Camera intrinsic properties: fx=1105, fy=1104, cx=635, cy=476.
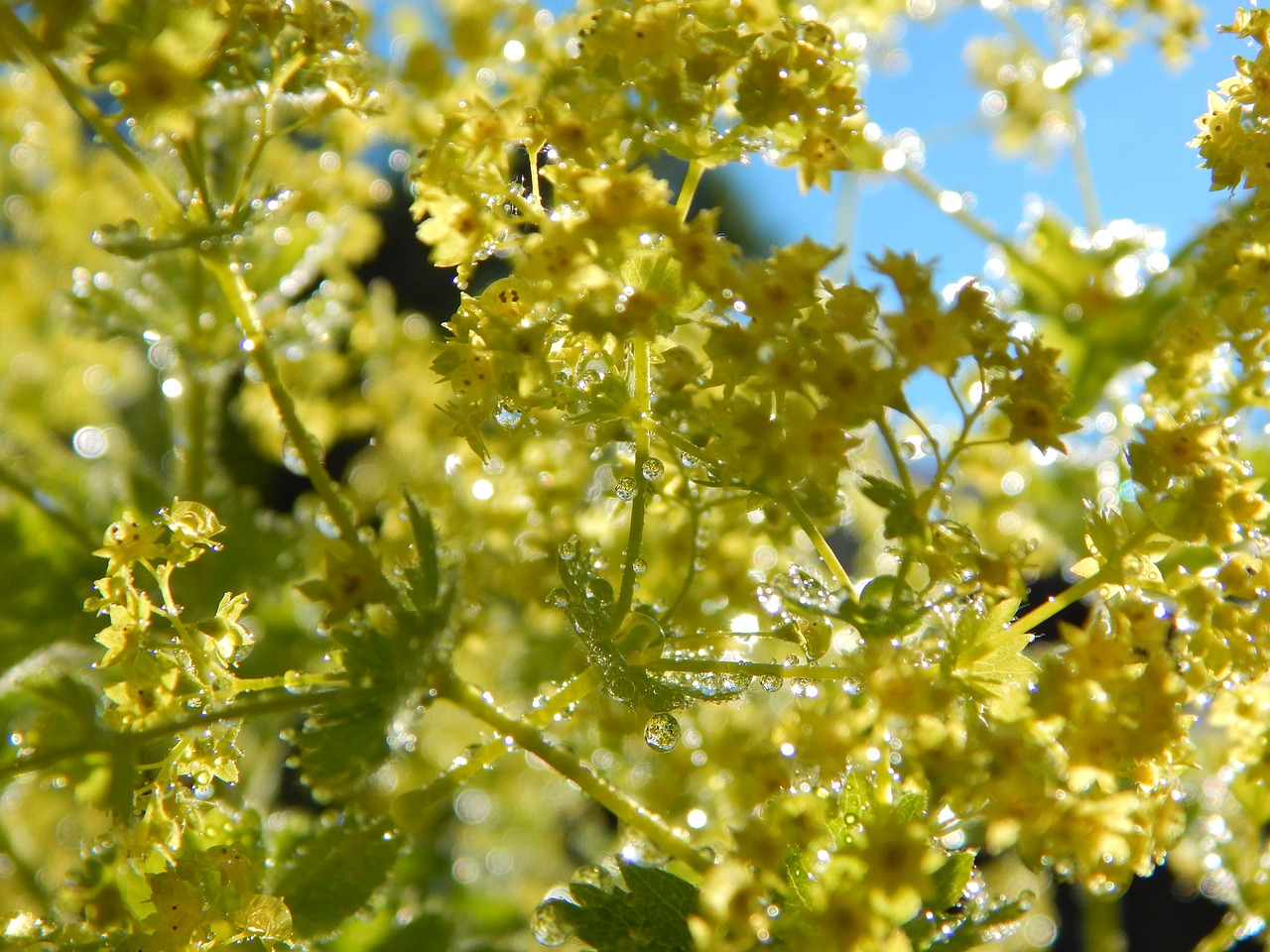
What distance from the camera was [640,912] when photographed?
0.62m

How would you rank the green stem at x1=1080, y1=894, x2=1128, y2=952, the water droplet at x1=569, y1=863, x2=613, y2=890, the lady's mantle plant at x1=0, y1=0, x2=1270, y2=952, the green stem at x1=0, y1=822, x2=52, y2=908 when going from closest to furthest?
1. the lady's mantle plant at x1=0, y1=0, x2=1270, y2=952
2. the water droplet at x1=569, y1=863, x2=613, y2=890
3. the green stem at x1=0, y1=822, x2=52, y2=908
4. the green stem at x1=1080, y1=894, x2=1128, y2=952

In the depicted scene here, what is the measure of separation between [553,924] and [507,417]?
0.99 ft

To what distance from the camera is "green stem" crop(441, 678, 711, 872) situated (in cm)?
62

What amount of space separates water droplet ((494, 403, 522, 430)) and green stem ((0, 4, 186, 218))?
254 mm

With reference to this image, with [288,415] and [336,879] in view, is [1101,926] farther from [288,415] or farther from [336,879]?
[288,415]

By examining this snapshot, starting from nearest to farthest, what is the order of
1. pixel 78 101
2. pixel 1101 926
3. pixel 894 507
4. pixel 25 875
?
1. pixel 894 507
2. pixel 78 101
3. pixel 25 875
4. pixel 1101 926

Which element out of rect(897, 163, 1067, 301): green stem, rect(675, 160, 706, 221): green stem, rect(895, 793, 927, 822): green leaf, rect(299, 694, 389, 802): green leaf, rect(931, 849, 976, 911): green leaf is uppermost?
rect(897, 163, 1067, 301): green stem

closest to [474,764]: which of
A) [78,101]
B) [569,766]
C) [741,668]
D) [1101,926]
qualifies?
[569,766]

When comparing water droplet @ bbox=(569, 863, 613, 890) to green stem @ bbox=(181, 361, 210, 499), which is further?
green stem @ bbox=(181, 361, 210, 499)

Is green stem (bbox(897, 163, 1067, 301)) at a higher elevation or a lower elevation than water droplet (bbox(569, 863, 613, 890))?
higher

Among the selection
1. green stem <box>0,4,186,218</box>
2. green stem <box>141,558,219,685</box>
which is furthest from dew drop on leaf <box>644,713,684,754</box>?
green stem <box>0,4,186,218</box>

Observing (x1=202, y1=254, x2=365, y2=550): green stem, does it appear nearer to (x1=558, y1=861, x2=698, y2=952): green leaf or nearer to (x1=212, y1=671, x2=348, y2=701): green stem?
(x1=212, y1=671, x2=348, y2=701): green stem

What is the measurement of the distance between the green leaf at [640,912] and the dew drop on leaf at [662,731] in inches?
3.0

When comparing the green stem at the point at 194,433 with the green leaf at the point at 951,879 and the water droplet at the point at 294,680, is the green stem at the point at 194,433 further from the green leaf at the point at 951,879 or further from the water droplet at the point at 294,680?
the green leaf at the point at 951,879
